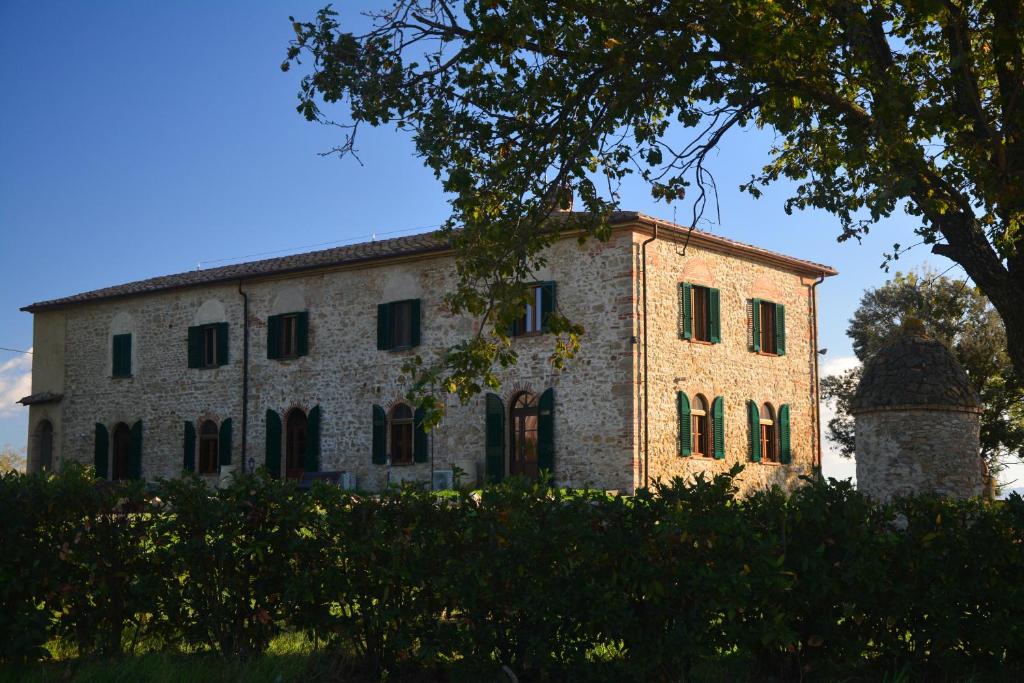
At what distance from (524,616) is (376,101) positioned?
4.84 metres

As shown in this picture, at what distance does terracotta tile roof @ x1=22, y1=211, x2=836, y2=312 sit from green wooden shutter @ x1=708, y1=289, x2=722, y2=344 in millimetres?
1061

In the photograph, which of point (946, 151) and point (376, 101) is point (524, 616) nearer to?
point (376, 101)

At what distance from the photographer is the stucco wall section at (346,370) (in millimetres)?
22031

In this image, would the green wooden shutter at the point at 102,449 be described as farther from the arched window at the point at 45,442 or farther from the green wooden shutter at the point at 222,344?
the green wooden shutter at the point at 222,344

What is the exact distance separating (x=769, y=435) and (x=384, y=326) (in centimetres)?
864

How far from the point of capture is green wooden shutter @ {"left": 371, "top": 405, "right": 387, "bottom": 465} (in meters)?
24.5

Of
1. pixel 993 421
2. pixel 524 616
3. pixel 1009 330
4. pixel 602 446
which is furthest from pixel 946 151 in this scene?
pixel 993 421

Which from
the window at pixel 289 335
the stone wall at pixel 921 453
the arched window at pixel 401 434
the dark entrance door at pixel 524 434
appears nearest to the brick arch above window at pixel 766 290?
the dark entrance door at pixel 524 434

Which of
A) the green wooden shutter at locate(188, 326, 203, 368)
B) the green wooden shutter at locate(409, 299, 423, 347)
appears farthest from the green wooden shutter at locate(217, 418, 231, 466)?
the green wooden shutter at locate(409, 299, 423, 347)

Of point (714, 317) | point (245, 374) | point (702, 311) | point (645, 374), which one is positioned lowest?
point (645, 374)

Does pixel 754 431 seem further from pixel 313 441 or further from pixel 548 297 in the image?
pixel 313 441

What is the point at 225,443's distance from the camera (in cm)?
2692

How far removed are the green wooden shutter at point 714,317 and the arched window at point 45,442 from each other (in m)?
18.0

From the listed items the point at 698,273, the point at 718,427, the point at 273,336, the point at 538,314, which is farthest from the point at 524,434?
the point at 273,336
